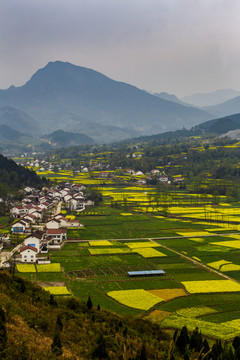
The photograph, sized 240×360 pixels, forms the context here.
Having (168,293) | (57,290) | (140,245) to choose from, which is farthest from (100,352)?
(140,245)

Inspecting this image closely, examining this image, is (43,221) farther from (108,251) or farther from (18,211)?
(108,251)

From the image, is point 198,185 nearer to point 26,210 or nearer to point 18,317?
point 26,210

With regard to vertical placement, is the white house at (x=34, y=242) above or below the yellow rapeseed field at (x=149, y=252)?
above

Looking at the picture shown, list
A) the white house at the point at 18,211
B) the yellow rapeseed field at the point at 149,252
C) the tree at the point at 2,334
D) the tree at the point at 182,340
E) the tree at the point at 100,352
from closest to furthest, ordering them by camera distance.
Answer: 1. the tree at the point at 2,334
2. the tree at the point at 100,352
3. the tree at the point at 182,340
4. the yellow rapeseed field at the point at 149,252
5. the white house at the point at 18,211

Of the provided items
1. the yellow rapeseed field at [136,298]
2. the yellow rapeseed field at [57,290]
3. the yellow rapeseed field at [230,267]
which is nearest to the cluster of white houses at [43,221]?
the yellow rapeseed field at [57,290]

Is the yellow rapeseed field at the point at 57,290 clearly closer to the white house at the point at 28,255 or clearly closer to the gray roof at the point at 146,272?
the gray roof at the point at 146,272

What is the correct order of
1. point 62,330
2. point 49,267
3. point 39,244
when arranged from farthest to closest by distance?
point 39,244 < point 49,267 < point 62,330

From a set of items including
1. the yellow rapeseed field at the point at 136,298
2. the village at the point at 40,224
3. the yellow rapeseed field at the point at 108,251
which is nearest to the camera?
the yellow rapeseed field at the point at 136,298
